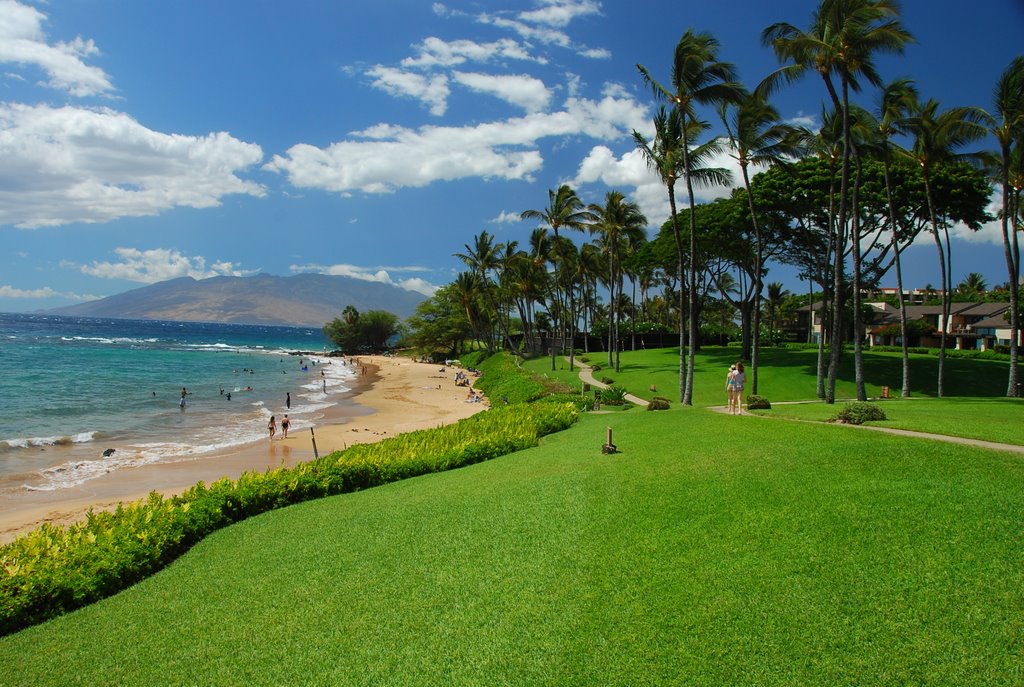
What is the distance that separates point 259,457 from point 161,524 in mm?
15374

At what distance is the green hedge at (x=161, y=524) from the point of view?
8648mm

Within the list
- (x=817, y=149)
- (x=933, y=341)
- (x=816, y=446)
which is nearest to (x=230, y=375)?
(x=817, y=149)

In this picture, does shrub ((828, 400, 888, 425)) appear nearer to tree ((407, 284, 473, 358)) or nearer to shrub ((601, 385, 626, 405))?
shrub ((601, 385, 626, 405))

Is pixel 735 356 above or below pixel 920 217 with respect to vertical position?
below

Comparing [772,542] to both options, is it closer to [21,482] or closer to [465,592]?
[465,592]

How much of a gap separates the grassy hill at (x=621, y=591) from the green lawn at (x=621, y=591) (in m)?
0.03

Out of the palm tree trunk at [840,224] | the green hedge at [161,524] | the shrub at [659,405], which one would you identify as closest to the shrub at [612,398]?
the shrub at [659,405]

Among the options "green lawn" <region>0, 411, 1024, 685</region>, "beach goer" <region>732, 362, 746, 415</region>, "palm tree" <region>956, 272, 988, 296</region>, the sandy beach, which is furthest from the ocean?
"palm tree" <region>956, 272, 988, 296</region>

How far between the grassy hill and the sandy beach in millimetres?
9653

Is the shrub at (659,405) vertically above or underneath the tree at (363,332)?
underneath

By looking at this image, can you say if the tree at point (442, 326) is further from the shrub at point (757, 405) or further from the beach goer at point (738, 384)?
the beach goer at point (738, 384)

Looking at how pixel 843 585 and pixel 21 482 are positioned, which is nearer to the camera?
pixel 843 585

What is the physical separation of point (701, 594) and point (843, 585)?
1627mm

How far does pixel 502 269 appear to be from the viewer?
213ft
